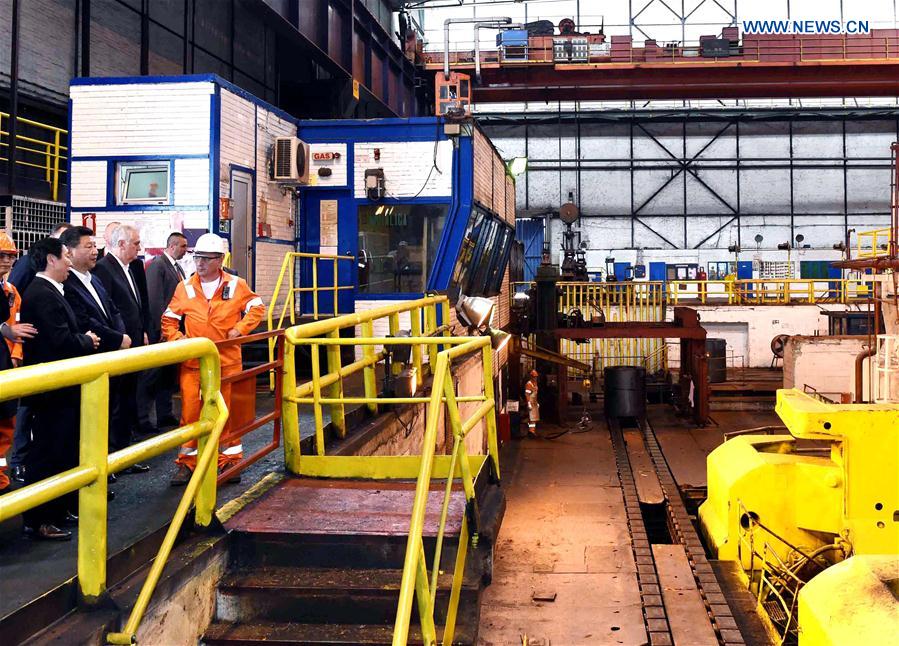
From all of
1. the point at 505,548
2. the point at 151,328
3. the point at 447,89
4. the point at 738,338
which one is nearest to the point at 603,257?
the point at 738,338

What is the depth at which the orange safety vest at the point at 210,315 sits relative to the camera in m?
5.29

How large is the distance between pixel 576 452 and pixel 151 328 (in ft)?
38.5

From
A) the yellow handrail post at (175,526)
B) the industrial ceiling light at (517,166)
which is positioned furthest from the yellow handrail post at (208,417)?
the industrial ceiling light at (517,166)

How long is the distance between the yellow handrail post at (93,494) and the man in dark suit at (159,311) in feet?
12.0

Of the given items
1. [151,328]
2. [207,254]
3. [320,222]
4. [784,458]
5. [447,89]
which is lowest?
[784,458]

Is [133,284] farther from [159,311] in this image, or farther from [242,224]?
[242,224]

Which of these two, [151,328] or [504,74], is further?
[504,74]

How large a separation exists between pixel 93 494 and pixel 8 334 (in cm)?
157

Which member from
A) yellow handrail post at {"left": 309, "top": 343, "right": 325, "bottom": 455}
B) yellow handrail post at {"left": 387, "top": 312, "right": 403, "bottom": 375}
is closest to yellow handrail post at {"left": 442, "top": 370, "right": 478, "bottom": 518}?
yellow handrail post at {"left": 309, "top": 343, "right": 325, "bottom": 455}

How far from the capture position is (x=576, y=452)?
1703 centimetres

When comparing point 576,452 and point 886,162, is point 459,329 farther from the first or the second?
point 886,162

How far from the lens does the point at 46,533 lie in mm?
3957

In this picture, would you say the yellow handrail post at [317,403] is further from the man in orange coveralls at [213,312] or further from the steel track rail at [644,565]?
the steel track rail at [644,565]

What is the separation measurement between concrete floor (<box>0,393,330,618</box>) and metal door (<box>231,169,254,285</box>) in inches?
227
